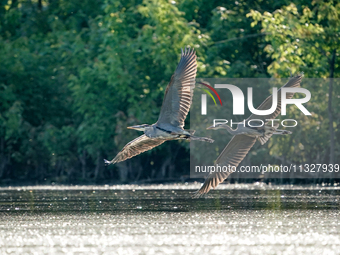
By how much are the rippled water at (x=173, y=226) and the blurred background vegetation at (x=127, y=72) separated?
436 inches

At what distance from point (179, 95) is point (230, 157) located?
180 cm

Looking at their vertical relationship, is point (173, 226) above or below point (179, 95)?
below

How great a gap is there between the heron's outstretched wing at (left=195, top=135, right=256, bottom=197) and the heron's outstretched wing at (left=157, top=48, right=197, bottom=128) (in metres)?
1.17

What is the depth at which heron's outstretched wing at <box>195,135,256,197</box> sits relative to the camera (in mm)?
15195

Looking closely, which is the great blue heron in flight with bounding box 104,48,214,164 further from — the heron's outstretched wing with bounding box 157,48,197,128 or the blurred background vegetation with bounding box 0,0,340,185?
the blurred background vegetation with bounding box 0,0,340,185

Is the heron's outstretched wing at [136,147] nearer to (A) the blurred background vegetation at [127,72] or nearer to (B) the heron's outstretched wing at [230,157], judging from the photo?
(B) the heron's outstretched wing at [230,157]

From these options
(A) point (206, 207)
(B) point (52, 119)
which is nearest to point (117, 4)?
(B) point (52, 119)

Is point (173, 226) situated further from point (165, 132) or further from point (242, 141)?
point (242, 141)

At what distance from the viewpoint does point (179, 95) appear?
15117mm

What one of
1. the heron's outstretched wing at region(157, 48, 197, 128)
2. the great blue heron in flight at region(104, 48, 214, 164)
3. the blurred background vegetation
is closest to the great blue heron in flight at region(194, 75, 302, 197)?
the great blue heron in flight at region(104, 48, 214, 164)

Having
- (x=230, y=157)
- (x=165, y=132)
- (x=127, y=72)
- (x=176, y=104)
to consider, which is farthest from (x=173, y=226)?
(x=127, y=72)

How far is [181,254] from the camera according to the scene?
9805mm

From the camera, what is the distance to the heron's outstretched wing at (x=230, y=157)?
15.2 m

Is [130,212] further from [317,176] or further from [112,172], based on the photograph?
[112,172]
